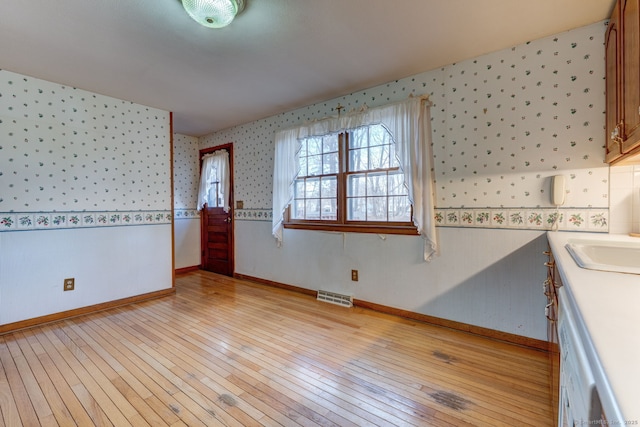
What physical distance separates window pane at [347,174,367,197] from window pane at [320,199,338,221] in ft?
0.81

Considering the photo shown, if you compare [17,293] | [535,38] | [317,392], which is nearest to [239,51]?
[535,38]

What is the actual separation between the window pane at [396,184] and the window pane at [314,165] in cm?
94

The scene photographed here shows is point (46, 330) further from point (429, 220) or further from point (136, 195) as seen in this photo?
point (429, 220)

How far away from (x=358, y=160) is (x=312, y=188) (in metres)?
0.73

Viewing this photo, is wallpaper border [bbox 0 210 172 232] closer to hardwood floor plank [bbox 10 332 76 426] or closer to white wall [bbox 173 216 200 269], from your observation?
white wall [bbox 173 216 200 269]

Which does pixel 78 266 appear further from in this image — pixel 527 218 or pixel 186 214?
pixel 527 218

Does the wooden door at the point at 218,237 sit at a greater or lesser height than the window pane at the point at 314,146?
lesser

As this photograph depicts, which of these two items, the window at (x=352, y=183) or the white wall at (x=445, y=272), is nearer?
the white wall at (x=445, y=272)

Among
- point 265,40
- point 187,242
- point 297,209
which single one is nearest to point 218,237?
point 187,242

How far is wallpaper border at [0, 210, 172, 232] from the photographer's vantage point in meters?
2.65

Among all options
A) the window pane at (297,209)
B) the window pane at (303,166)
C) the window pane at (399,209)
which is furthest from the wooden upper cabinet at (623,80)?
the window pane at (297,209)

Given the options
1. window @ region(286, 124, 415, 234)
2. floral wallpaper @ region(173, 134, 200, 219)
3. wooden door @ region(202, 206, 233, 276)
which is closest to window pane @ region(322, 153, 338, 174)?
window @ region(286, 124, 415, 234)

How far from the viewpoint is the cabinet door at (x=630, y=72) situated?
4.27 feet

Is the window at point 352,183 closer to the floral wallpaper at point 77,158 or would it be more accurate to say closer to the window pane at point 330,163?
the window pane at point 330,163
